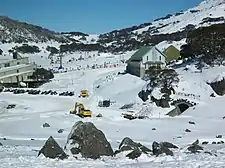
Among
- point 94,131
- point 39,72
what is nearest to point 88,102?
point 39,72

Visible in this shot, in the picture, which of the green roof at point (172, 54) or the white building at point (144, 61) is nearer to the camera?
the white building at point (144, 61)

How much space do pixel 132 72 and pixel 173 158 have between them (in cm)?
5050

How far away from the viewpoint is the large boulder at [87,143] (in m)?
13.8

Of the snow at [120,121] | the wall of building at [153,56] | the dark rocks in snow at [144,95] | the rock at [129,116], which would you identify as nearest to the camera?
the snow at [120,121]

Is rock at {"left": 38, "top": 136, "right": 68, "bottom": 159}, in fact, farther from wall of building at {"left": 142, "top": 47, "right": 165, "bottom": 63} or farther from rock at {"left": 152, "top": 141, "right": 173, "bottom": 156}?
wall of building at {"left": 142, "top": 47, "right": 165, "bottom": 63}

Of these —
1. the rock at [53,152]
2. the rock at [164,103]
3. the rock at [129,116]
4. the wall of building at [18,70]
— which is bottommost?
the rock at [129,116]

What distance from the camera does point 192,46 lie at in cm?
5738

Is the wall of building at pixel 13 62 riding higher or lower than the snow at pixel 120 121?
higher

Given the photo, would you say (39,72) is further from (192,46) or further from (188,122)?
(188,122)

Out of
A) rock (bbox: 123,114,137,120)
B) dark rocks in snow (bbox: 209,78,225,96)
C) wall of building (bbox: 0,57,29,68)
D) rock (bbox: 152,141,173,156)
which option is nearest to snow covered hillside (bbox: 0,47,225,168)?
rock (bbox: 152,141,173,156)

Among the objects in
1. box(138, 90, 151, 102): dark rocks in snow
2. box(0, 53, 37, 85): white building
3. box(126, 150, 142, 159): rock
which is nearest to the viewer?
box(126, 150, 142, 159): rock

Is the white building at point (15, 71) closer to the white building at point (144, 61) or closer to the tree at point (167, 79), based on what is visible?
the white building at point (144, 61)

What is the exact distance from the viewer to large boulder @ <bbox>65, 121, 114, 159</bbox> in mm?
13762

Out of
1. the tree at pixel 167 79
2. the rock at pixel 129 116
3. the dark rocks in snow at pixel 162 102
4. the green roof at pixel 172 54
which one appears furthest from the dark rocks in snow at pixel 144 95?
the green roof at pixel 172 54
